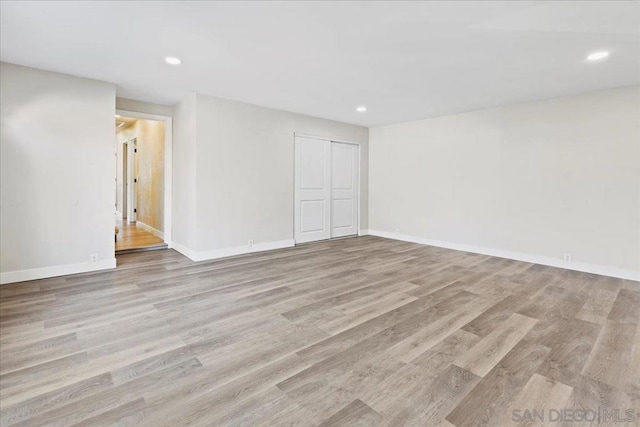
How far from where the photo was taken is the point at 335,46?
9.39 feet

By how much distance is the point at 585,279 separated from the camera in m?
3.80

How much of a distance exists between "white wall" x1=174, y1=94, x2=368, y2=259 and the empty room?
0.03 meters

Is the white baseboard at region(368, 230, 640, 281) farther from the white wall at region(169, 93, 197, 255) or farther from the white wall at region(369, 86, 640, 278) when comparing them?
the white wall at region(169, 93, 197, 255)

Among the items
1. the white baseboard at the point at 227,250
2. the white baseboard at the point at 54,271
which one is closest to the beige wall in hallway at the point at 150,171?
the white baseboard at the point at 227,250

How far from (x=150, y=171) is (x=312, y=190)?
366 centimetres

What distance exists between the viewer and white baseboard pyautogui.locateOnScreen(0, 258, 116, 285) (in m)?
3.41

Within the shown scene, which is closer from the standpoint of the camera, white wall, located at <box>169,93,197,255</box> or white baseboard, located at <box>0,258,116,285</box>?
white baseboard, located at <box>0,258,116,285</box>

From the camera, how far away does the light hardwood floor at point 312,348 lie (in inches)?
61.1

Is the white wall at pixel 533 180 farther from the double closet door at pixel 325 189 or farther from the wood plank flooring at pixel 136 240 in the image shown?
the wood plank flooring at pixel 136 240

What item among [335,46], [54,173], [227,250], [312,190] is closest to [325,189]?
[312,190]

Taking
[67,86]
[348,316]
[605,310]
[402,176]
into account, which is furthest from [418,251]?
[67,86]

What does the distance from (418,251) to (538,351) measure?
3.22 meters

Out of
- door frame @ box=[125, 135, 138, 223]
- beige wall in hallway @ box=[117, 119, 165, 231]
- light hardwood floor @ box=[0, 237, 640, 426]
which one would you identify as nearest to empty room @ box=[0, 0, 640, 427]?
light hardwood floor @ box=[0, 237, 640, 426]

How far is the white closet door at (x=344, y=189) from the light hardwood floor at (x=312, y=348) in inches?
115
